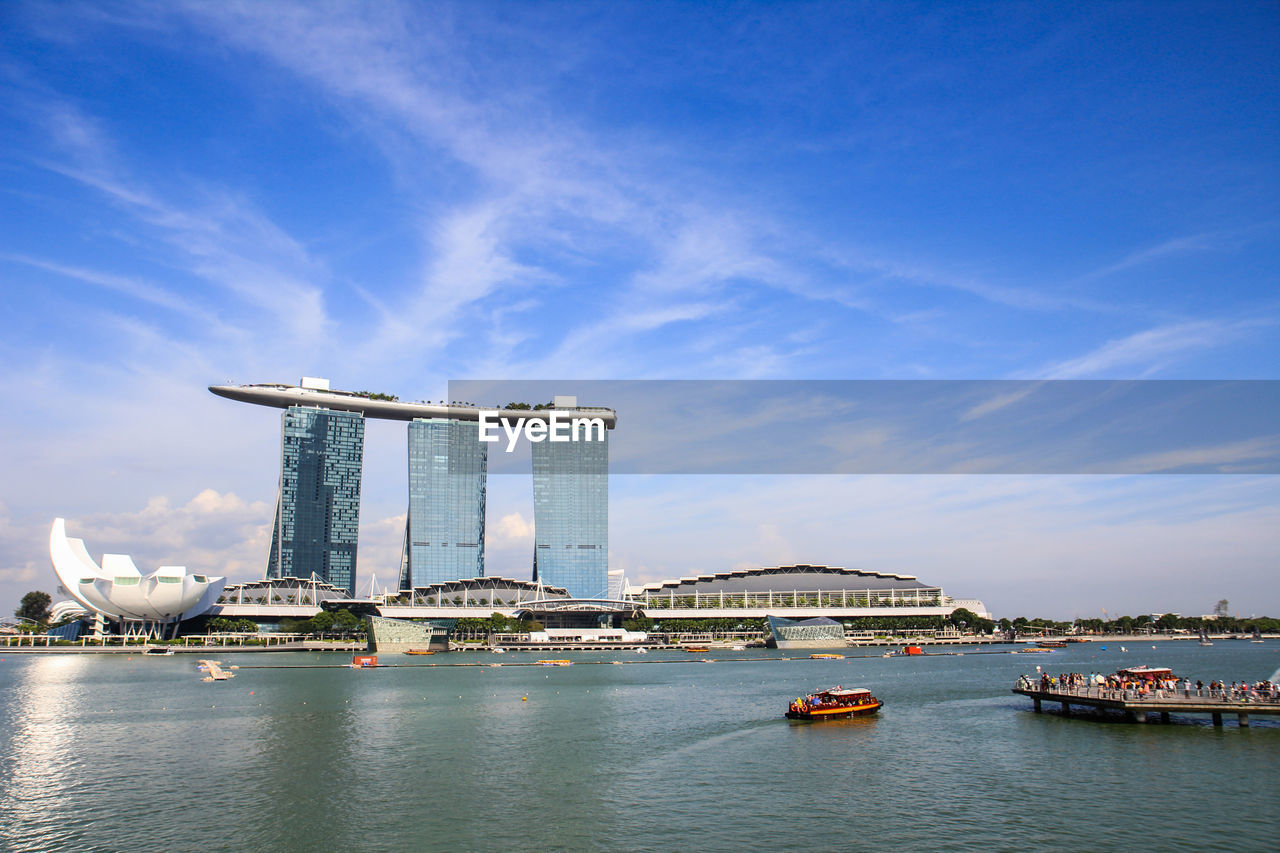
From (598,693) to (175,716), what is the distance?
3424 cm

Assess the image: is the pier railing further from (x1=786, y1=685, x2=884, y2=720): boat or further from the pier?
(x1=786, y1=685, x2=884, y2=720): boat

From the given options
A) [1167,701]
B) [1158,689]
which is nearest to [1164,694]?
[1167,701]

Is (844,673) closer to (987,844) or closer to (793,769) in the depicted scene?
(793,769)

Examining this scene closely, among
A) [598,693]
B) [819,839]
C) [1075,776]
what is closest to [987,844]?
[819,839]

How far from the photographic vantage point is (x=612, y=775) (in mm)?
41344

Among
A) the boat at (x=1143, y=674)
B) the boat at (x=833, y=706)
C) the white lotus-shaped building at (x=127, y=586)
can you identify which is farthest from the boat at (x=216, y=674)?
the boat at (x=1143, y=674)

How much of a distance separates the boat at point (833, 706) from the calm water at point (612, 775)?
5.36 ft

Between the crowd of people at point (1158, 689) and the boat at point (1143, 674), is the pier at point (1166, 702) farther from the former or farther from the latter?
the boat at point (1143, 674)

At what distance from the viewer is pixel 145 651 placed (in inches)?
5915

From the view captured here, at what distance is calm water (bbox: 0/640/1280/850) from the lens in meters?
31.6

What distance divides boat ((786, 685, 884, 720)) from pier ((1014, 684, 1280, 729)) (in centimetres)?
1276

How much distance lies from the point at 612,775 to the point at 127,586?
522ft

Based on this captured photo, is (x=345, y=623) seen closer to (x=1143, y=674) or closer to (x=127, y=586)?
(x=127, y=586)

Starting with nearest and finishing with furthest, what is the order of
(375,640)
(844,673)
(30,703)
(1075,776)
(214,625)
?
(1075,776) → (30,703) → (844,673) → (375,640) → (214,625)
